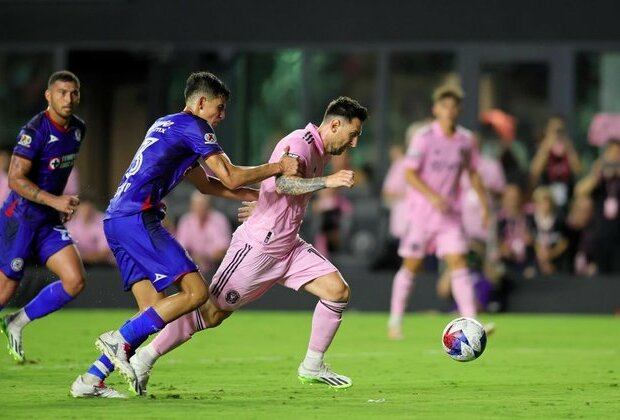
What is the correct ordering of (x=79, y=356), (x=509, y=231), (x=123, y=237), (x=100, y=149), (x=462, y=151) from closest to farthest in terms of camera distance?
1. (x=123, y=237)
2. (x=79, y=356)
3. (x=462, y=151)
4. (x=509, y=231)
5. (x=100, y=149)

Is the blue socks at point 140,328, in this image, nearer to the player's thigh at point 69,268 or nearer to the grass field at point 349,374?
the grass field at point 349,374

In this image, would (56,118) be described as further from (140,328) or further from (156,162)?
(140,328)

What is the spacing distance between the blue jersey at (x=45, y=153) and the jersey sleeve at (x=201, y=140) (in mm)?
2362

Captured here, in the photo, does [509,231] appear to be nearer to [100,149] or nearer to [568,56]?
[568,56]

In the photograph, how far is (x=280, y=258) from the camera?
9.20 meters

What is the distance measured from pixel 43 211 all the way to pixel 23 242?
28cm

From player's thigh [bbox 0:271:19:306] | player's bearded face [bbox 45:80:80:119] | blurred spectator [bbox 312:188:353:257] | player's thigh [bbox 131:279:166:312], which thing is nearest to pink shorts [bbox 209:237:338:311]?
player's thigh [bbox 131:279:166:312]

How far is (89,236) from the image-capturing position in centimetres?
1834

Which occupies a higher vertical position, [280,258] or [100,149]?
[100,149]

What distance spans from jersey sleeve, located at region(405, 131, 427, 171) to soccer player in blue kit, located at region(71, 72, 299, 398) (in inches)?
199

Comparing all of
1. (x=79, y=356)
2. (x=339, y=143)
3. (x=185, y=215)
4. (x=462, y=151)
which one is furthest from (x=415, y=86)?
(x=339, y=143)

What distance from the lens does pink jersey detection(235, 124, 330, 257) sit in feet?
29.8

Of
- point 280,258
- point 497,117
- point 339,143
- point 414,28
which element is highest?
point 414,28

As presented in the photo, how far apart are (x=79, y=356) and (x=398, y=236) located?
6.97 meters
